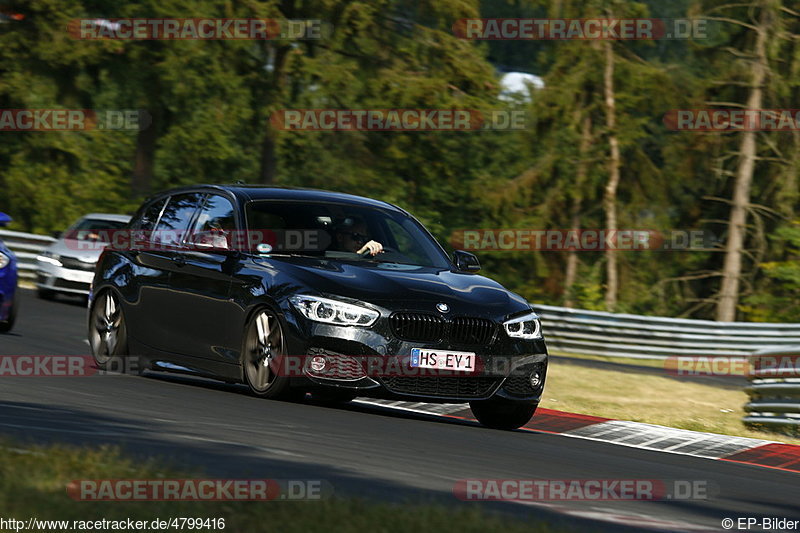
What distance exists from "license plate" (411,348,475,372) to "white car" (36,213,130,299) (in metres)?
13.5

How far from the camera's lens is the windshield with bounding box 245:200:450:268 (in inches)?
414

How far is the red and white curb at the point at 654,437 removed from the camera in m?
10.7

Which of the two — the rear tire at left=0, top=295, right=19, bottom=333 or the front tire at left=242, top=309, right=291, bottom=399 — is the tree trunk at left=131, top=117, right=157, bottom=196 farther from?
the front tire at left=242, top=309, right=291, bottom=399

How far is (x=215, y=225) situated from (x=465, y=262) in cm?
197

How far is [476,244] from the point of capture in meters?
42.9

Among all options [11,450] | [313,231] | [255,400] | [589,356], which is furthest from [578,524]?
[589,356]

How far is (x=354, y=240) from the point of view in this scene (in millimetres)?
10750

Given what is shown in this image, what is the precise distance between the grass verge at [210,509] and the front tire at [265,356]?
3.51m

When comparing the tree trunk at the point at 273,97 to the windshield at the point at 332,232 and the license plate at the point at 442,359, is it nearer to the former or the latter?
the windshield at the point at 332,232
